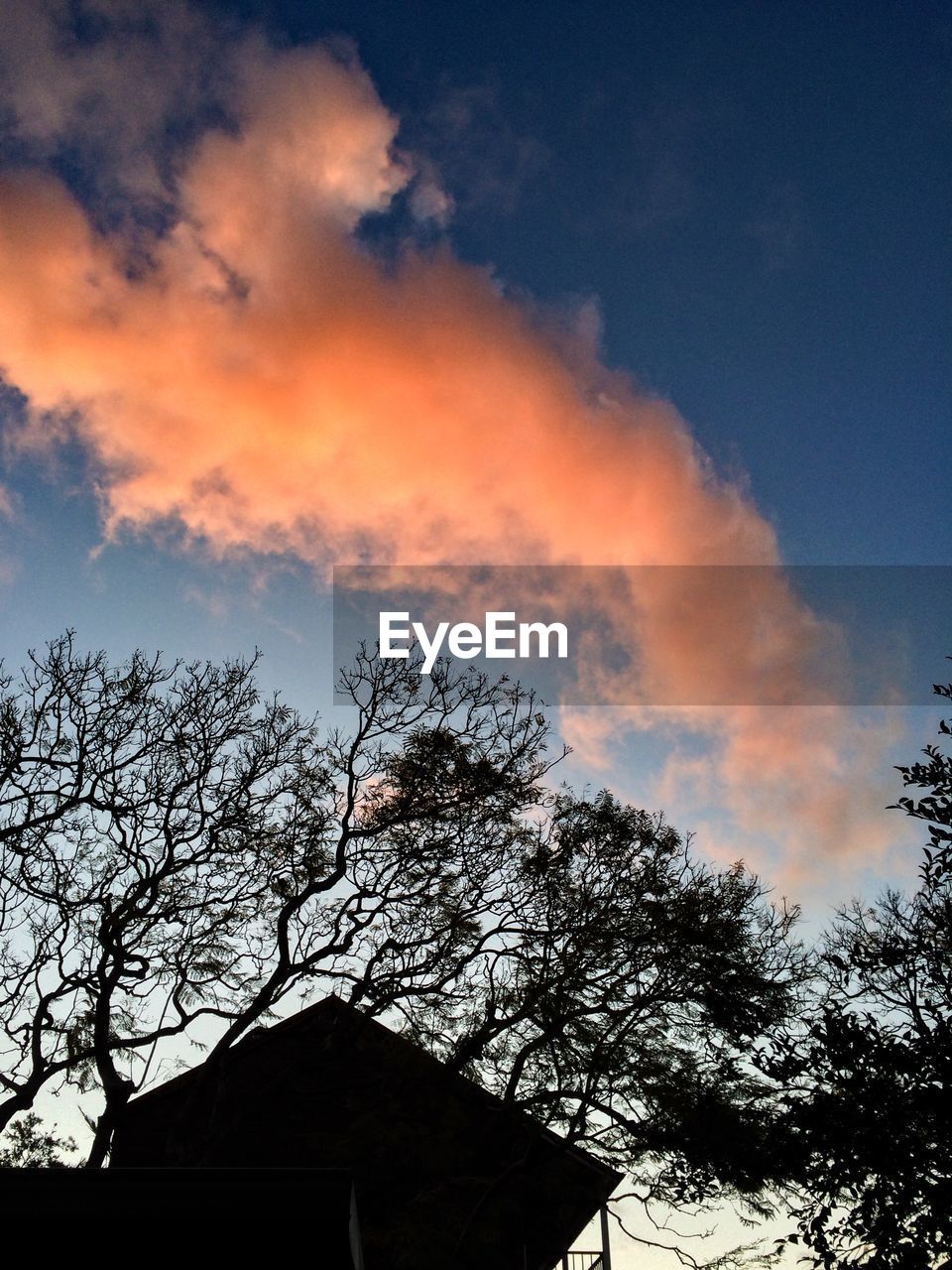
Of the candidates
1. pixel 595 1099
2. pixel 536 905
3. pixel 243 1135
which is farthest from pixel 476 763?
Result: pixel 243 1135

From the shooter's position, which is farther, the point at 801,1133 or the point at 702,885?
the point at 702,885

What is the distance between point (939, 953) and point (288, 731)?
1042 cm

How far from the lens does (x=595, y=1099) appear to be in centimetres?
1345

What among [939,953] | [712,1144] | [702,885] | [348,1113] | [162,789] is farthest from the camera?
[348,1113]

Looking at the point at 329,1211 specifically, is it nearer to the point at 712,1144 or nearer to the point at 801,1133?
the point at 801,1133

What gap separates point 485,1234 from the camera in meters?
13.4

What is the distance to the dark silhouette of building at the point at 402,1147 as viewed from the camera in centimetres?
1331

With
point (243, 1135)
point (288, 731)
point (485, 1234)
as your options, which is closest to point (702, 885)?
point (485, 1234)

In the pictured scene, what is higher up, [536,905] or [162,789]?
[162,789]

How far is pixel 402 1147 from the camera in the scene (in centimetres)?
1490

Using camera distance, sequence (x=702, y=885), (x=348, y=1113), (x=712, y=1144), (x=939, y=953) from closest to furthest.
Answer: (x=939, y=953)
(x=712, y=1144)
(x=702, y=885)
(x=348, y=1113)

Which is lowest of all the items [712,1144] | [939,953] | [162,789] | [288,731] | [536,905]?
[712,1144]

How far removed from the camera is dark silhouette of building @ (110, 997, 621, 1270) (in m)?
13.3

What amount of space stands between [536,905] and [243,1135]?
8.59 m
